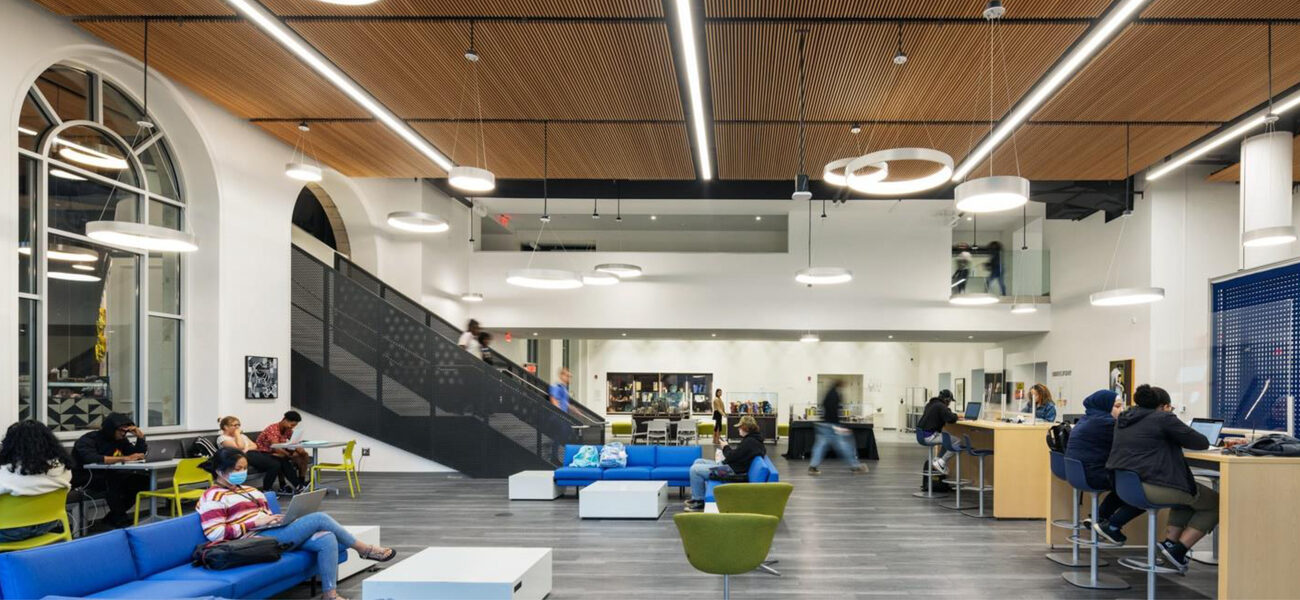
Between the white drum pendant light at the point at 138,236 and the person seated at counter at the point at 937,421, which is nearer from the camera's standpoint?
the white drum pendant light at the point at 138,236

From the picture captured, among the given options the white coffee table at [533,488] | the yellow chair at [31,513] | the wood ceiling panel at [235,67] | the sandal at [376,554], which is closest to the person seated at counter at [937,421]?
the white coffee table at [533,488]

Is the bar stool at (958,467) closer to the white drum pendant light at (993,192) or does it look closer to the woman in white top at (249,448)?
the white drum pendant light at (993,192)

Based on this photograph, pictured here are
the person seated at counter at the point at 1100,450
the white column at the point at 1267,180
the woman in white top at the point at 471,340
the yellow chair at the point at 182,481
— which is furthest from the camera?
the woman in white top at the point at 471,340

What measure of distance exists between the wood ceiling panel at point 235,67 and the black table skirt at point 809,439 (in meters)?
10.6

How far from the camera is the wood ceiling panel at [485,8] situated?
6379mm

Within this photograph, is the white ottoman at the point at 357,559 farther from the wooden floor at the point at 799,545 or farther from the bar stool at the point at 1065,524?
the bar stool at the point at 1065,524

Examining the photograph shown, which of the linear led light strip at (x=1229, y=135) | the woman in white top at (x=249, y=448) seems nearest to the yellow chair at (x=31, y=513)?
the woman in white top at (x=249, y=448)

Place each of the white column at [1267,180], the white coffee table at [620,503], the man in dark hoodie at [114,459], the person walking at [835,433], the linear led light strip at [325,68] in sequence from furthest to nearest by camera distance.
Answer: the person walking at [835,433]
the white column at [1267,180]
the white coffee table at [620,503]
the man in dark hoodie at [114,459]
the linear led light strip at [325,68]

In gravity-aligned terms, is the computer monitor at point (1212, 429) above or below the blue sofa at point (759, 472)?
above

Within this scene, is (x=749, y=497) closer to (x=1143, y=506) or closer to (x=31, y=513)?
(x=1143, y=506)

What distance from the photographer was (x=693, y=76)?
7438 millimetres

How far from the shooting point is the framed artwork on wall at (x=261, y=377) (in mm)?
10367

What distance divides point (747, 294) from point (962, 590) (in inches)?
447

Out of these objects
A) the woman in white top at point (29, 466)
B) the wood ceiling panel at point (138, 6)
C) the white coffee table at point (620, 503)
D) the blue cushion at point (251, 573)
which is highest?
the wood ceiling panel at point (138, 6)
